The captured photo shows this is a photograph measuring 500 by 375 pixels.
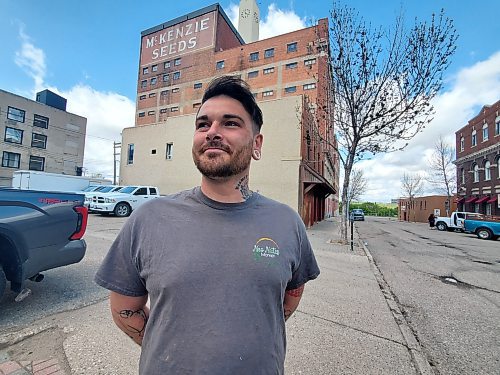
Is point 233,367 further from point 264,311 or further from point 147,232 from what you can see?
point 147,232

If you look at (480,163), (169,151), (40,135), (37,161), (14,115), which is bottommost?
(169,151)

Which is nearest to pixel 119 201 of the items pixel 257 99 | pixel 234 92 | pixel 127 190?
pixel 127 190

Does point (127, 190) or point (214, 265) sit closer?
point (214, 265)

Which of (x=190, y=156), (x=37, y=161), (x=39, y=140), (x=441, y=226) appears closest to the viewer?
(x=190, y=156)

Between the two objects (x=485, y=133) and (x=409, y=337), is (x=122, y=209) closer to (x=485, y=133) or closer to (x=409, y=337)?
(x=409, y=337)

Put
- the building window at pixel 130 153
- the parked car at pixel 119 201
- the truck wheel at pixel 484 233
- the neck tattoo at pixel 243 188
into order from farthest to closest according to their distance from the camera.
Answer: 1. the building window at pixel 130 153
2. the truck wheel at pixel 484 233
3. the parked car at pixel 119 201
4. the neck tattoo at pixel 243 188

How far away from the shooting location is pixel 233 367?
3.33 feet

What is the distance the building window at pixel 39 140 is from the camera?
35000 millimetres

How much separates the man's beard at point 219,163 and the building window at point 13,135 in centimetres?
4378

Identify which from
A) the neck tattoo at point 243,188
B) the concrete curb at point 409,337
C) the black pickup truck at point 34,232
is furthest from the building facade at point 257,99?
the neck tattoo at point 243,188

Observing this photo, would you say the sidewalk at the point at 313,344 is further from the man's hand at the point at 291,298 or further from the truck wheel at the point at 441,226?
the truck wheel at the point at 441,226

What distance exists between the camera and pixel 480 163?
2919 centimetres

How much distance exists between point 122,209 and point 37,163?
30154mm

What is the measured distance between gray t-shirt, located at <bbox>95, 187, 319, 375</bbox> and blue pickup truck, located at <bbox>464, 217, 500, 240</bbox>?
75.2 feet
